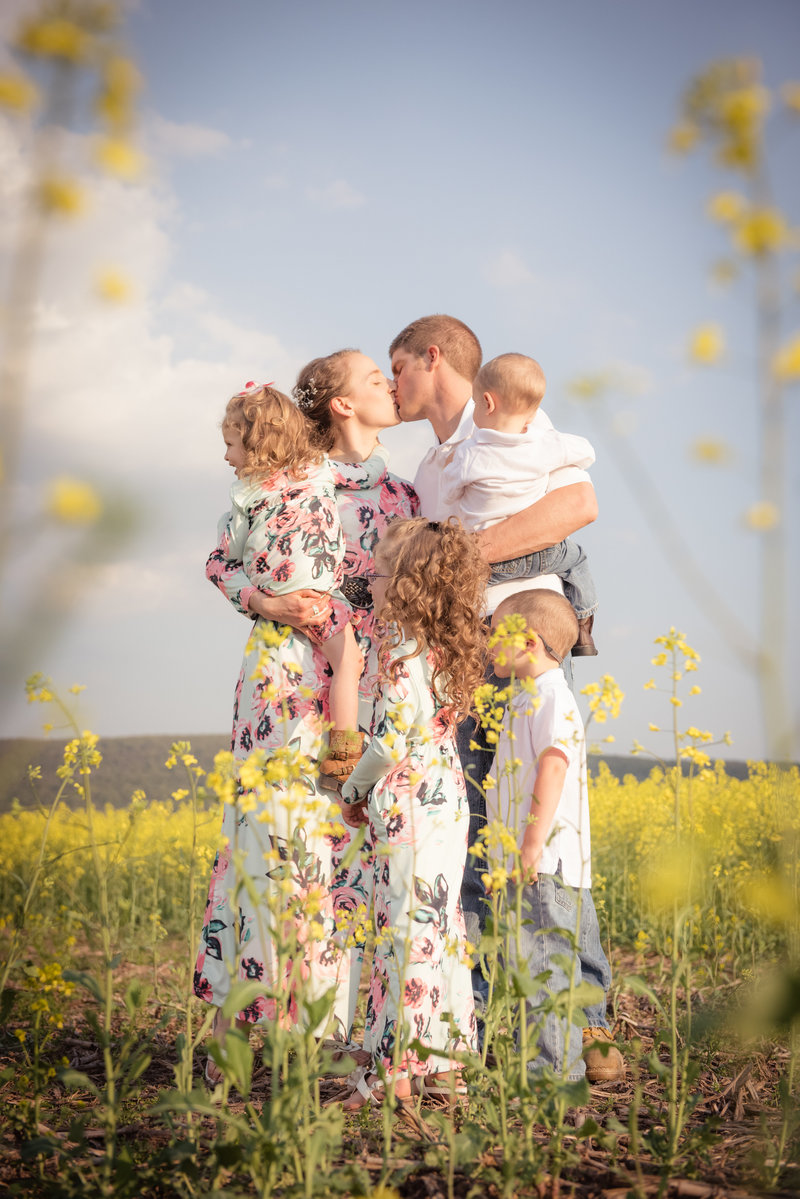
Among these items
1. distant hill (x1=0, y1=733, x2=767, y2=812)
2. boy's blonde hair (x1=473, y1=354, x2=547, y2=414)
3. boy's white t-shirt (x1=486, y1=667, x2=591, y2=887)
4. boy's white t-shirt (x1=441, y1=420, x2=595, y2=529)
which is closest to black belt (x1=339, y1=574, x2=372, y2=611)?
boy's white t-shirt (x1=441, y1=420, x2=595, y2=529)

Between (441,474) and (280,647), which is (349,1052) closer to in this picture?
(280,647)

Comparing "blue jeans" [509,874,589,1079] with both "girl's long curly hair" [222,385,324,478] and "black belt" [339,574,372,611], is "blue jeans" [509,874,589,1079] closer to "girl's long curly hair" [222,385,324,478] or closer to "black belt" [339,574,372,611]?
"black belt" [339,574,372,611]

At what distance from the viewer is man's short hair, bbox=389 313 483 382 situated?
3.21 metres

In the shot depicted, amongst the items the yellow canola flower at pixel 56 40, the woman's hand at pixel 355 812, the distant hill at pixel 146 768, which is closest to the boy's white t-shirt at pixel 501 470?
the woman's hand at pixel 355 812

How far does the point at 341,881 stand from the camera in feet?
8.98

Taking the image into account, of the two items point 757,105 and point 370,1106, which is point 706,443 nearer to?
point 757,105

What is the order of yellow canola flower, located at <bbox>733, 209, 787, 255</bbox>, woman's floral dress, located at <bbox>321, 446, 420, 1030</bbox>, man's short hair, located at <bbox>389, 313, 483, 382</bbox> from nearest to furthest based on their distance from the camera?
yellow canola flower, located at <bbox>733, 209, 787, 255</bbox> < woman's floral dress, located at <bbox>321, 446, 420, 1030</bbox> < man's short hair, located at <bbox>389, 313, 483, 382</bbox>

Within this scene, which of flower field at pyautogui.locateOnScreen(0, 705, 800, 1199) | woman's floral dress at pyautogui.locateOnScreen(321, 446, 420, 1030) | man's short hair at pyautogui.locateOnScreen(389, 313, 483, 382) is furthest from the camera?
man's short hair at pyautogui.locateOnScreen(389, 313, 483, 382)

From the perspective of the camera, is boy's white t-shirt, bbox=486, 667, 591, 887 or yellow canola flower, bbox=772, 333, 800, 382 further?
boy's white t-shirt, bbox=486, 667, 591, 887

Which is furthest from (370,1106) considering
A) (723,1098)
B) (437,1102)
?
(723,1098)

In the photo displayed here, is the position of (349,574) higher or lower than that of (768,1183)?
higher

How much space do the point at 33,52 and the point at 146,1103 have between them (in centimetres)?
Result: 258

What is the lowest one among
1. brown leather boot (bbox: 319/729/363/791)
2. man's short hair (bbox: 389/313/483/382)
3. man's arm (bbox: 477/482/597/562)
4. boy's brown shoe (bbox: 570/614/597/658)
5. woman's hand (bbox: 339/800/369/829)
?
woman's hand (bbox: 339/800/369/829)

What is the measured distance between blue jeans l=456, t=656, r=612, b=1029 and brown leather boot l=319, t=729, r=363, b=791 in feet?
1.15
